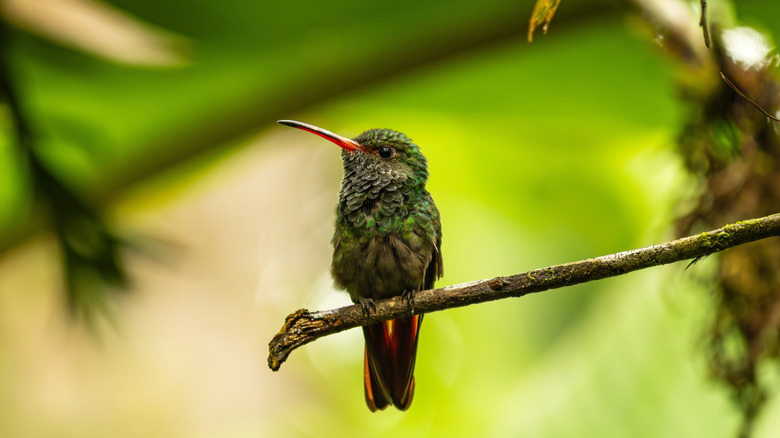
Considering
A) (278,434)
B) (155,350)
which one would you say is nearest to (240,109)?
(278,434)

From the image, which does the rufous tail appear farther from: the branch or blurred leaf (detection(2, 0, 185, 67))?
blurred leaf (detection(2, 0, 185, 67))

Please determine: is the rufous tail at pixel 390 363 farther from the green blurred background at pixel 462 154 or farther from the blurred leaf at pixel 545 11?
the blurred leaf at pixel 545 11

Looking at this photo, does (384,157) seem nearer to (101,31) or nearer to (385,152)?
(385,152)

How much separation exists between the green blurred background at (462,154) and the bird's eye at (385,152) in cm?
63

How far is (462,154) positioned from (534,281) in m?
3.11

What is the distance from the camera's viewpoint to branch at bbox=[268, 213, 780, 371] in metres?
0.97

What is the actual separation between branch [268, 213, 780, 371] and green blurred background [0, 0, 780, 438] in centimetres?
100

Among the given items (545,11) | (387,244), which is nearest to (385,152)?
(387,244)

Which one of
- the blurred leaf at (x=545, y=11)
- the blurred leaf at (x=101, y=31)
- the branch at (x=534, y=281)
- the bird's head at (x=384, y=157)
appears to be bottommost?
the branch at (x=534, y=281)

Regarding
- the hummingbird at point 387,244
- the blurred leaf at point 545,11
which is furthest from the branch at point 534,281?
the hummingbird at point 387,244

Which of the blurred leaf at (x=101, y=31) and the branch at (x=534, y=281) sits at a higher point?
the blurred leaf at (x=101, y=31)

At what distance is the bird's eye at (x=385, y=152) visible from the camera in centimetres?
214

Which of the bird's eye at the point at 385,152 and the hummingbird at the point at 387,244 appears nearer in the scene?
the hummingbird at the point at 387,244

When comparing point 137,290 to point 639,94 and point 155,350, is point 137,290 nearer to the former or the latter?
point 639,94
